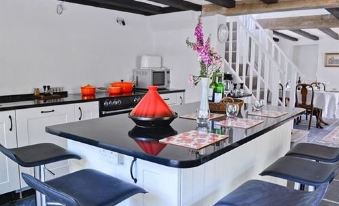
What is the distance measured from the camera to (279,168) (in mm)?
1738

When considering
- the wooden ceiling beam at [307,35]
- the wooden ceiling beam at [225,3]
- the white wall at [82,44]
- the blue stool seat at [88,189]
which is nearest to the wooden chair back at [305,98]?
the white wall at [82,44]

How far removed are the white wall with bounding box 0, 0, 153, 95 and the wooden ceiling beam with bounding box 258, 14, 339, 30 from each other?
362 cm

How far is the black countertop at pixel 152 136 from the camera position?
1279 mm

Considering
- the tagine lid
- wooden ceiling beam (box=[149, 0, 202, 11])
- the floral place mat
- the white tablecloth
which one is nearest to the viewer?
the tagine lid

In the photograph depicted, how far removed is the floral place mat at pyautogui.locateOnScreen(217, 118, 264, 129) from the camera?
191cm

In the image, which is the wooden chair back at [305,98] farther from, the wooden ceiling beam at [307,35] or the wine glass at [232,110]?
the wine glass at [232,110]

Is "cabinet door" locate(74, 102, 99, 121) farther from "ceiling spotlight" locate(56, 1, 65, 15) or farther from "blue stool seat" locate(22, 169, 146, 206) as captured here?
"blue stool seat" locate(22, 169, 146, 206)

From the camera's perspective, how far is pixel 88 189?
1373 millimetres

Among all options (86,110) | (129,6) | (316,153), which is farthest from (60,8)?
(316,153)

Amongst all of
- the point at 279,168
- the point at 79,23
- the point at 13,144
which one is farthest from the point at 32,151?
the point at 79,23

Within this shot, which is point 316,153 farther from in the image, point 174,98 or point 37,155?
point 174,98

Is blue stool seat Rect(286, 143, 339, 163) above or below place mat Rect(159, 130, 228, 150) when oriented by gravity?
below

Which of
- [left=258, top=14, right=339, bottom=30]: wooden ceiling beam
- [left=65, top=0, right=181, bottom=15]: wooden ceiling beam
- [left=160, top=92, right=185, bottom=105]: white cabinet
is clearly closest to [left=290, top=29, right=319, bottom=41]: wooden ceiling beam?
[left=258, top=14, right=339, bottom=30]: wooden ceiling beam

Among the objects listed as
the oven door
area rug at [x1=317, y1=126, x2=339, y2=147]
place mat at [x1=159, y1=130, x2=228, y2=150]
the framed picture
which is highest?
the framed picture
